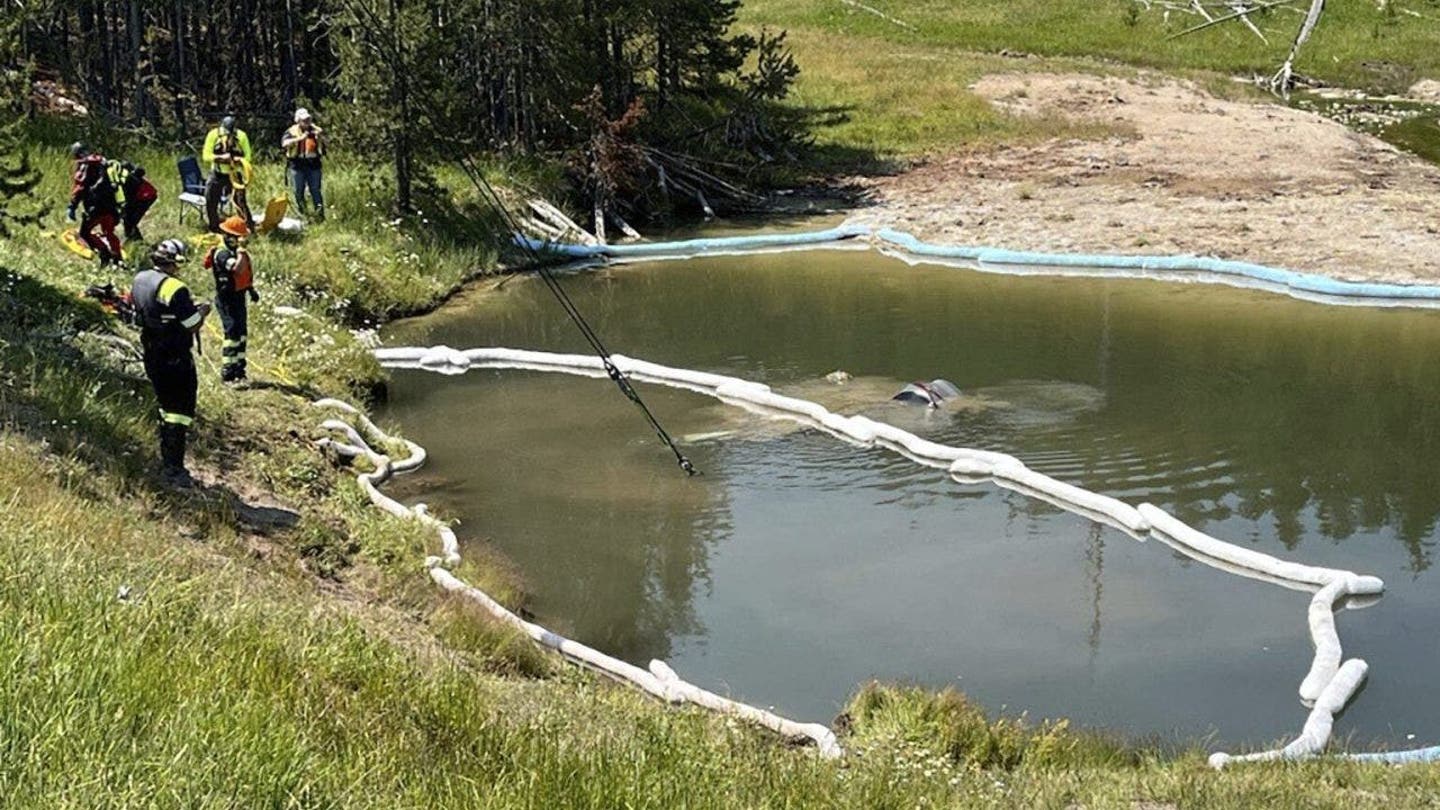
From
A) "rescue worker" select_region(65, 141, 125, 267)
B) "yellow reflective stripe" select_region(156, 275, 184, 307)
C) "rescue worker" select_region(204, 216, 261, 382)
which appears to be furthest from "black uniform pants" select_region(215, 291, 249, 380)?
"yellow reflective stripe" select_region(156, 275, 184, 307)

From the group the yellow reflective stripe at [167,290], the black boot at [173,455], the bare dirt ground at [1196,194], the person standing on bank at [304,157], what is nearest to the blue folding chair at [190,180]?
the person standing on bank at [304,157]

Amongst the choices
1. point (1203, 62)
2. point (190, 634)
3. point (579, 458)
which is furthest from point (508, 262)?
point (1203, 62)

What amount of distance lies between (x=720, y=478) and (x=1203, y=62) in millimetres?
38909

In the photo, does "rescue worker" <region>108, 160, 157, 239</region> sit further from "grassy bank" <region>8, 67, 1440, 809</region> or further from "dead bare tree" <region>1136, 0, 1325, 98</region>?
"dead bare tree" <region>1136, 0, 1325, 98</region>

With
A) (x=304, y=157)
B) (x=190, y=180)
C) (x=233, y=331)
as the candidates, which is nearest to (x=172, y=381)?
(x=233, y=331)

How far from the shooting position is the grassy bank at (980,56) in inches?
1499

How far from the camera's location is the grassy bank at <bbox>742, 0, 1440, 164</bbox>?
1499 inches

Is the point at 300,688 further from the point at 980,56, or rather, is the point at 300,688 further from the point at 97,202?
the point at 980,56

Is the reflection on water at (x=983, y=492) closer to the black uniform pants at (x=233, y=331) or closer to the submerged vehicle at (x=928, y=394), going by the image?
the submerged vehicle at (x=928, y=394)

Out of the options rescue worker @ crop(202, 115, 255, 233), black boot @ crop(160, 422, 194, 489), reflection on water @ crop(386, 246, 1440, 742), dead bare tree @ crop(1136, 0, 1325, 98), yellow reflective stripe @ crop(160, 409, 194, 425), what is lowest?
reflection on water @ crop(386, 246, 1440, 742)

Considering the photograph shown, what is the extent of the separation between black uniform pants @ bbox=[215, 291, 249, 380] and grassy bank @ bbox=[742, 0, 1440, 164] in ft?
70.5

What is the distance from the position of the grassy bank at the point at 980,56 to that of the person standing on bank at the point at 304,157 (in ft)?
49.8

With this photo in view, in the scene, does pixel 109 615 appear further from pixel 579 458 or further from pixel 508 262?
pixel 508 262

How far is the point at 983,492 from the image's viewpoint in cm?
1478
